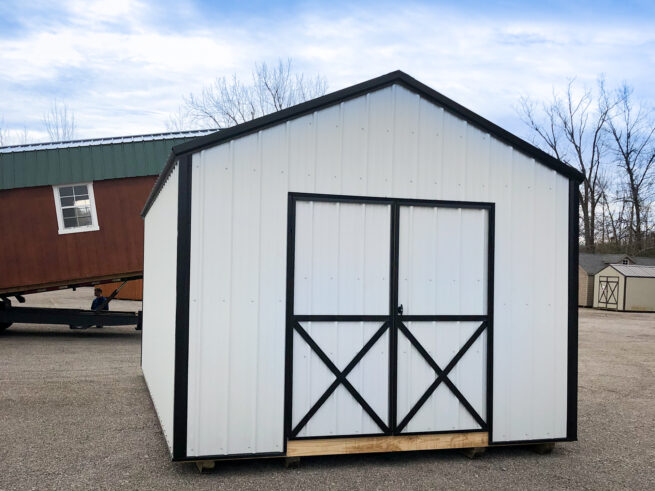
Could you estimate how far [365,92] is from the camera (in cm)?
604

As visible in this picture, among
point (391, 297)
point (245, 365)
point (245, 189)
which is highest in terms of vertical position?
point (245, 189)

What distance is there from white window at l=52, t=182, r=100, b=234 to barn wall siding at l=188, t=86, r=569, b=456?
952cm

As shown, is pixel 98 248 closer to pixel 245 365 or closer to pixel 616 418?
pixel 245 365

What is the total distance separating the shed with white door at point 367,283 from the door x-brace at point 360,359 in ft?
0.04

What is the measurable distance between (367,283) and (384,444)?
→ 4.73ft

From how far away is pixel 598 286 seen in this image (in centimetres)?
3325

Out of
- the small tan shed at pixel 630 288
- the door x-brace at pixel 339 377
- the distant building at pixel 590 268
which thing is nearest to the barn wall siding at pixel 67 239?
the door x-brace at pixel 339 377

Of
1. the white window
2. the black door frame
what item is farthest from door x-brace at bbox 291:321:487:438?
the white window

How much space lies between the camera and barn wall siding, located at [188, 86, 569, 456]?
18.1ft

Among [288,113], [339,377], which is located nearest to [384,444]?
[339,377]

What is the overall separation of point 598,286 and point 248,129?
1232 inches

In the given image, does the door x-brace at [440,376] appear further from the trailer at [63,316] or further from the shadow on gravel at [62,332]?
the shadow on gravel at [62,332]

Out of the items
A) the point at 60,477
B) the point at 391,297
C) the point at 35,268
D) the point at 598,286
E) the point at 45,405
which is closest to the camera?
the point at 60,477

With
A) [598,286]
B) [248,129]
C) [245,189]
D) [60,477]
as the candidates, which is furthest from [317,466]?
[598,286]
